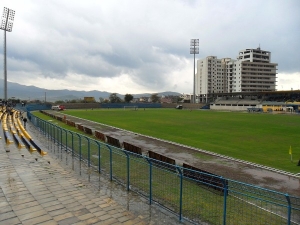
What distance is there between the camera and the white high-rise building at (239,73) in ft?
458

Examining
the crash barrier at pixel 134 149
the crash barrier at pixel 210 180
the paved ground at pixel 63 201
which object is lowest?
the paved ground at pixel 63 201

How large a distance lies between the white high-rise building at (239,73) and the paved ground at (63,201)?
138 meters

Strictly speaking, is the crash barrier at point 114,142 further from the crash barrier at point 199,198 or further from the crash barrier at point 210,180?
the crash barrier at point 210,180

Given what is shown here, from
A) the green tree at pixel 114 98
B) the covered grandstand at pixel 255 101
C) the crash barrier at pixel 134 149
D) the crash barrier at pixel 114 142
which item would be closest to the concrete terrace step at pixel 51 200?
the crash barrier at pixel 134 149

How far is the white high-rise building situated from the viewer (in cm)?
13975

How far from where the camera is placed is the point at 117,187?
988cm

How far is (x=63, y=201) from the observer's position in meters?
8.34

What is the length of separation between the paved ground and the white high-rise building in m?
138

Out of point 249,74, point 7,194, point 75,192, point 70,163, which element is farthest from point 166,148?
point 249,74

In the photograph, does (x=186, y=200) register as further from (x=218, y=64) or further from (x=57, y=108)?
(x=218, y=64)

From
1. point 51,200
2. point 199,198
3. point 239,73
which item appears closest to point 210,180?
point 199,198

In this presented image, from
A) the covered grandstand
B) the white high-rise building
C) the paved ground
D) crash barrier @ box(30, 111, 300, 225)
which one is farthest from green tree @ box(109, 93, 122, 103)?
crash barrier @ box(30, 111, 300, 225)

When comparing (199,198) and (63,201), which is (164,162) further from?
(63,201)

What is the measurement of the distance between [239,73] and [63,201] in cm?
14156
